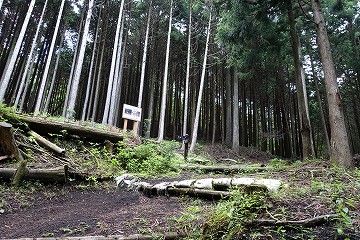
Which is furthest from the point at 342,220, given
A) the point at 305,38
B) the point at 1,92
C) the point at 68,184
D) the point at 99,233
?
the point at 305,38

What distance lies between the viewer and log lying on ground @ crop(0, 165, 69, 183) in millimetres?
4215

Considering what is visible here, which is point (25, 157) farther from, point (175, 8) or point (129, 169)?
point (175, 8)

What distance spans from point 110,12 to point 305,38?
1375cm

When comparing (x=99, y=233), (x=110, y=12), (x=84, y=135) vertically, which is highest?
(x=110, y=12)

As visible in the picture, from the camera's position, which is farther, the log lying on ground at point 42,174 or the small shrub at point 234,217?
the log lying on ground at point 42,174

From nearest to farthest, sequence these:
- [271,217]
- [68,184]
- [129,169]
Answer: [271,217]
[68,184]
[129,169]

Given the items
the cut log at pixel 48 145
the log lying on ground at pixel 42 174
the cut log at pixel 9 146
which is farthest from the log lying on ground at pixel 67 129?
the log lying on ground at pixel 42 174

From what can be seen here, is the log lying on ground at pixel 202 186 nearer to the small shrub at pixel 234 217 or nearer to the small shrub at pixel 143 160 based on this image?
the small shrub at pixel 234 217

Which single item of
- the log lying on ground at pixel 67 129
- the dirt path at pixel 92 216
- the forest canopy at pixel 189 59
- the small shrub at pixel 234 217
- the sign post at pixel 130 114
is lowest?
the dirt path at pixel 92 216

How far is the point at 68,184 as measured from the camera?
4.83 metres

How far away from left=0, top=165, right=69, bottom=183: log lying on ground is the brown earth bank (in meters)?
Answer: 0.39

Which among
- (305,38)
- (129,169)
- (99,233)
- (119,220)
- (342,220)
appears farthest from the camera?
(305,38)

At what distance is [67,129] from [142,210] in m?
4.36

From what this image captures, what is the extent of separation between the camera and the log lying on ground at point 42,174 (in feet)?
13.8
